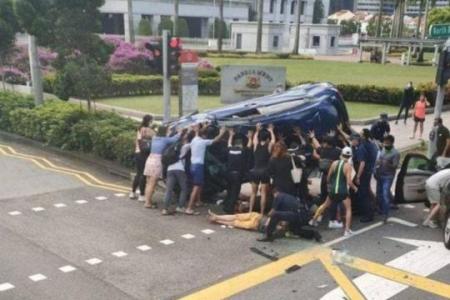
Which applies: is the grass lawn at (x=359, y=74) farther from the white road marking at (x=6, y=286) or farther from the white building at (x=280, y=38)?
the white building at (x=280, y=38)

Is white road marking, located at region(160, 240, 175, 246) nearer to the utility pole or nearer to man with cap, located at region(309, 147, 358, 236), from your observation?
man with cap, located at region(309, 147, 358, 236)

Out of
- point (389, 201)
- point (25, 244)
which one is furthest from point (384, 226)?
point (25, 244)

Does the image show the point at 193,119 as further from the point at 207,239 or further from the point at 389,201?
the point at 389,201

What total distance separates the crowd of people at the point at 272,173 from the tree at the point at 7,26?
11846mm

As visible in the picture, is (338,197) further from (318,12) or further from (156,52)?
(318,12)

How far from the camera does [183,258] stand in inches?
326

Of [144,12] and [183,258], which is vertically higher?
[144,12]

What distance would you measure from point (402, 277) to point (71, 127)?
10.3m

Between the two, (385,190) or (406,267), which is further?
(385,190)

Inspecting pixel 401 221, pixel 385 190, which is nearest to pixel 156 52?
pixel 385 190

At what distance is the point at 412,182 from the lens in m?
10.5

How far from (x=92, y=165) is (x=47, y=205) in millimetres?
3246

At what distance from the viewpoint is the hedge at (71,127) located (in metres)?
13.6

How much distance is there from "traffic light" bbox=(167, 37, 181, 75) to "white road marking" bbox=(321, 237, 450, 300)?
635cm
